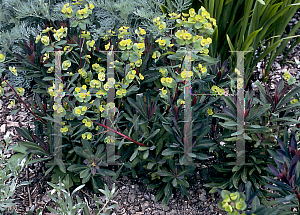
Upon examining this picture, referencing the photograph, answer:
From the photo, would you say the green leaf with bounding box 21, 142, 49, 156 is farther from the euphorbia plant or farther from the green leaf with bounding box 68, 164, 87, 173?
the green leaf with bounding box 68, 164, 87, 173

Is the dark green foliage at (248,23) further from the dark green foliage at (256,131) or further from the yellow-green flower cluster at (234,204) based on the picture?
the yellow-green flower cluster at (234,204)

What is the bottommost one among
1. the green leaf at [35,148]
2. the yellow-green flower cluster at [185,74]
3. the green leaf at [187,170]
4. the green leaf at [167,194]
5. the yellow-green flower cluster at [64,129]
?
the green leaf at [167,194]

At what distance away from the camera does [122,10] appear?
2.07 metres

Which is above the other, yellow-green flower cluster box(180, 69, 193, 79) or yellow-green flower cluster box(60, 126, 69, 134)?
yellow-green flower cluster box(180, 69, 193, 79)

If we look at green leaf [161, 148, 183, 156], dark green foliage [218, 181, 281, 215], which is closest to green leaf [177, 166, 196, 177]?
green leaf [161, 148, 183, 156]

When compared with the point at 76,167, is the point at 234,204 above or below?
above

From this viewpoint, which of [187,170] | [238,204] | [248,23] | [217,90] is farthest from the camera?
[248,23]

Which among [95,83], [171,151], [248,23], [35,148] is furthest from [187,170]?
[248,23]

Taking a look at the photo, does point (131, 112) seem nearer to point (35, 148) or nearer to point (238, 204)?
point (35, 148)

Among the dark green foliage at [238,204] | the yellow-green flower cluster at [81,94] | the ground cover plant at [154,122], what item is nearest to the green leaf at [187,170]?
the ground cover plant at [154,122]

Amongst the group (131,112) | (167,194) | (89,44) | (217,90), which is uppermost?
(89,44)

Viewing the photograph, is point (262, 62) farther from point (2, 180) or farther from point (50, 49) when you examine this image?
point (2, 180)

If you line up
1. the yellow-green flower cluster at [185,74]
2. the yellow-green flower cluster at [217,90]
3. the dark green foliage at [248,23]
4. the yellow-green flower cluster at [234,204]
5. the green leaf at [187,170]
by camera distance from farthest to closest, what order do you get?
the dark green foliage at [248,23] < the yellow-green flower cluster at [217,90] < the green leaf at [187,170] < the yellow-green flower cluster at [185,74] < the yellow-green flower cluster at [234,204]

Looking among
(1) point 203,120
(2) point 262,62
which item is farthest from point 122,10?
(2) point 262,62
